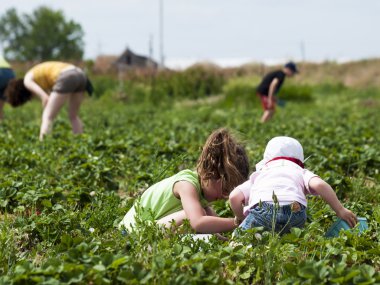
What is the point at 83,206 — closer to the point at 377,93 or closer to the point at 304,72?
the point at 377,93

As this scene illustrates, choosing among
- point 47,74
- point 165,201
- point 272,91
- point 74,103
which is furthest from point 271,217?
point 272,91

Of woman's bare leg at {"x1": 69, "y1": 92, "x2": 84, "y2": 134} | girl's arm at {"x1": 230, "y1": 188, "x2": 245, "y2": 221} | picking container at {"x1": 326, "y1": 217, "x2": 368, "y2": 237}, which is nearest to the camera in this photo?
picking container at {"x1": 326, "y1": 217, "x2": 368, "y2": 237}

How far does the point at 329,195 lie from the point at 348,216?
0.22 m

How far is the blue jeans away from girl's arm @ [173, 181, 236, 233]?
0.61ft

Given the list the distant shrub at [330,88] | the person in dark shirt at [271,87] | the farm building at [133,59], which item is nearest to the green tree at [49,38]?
the farm building at [133,59]

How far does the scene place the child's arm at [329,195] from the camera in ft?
11.4

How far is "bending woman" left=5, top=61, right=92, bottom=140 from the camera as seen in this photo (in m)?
7.99

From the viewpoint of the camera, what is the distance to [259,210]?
3.49 metres

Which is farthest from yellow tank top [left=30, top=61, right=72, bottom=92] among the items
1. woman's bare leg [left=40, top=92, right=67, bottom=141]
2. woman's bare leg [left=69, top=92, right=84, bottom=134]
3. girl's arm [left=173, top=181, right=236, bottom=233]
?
girl's arm [left=173, top=181, right=236, bottom=233]

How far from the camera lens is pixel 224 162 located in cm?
386

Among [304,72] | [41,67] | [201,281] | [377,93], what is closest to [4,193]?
[201,281]

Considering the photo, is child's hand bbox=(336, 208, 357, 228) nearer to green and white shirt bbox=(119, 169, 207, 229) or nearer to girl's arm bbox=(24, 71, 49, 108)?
green and white shirt bbox=(119, 169, 207, 229)

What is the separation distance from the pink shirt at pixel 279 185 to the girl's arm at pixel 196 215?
0.57ft

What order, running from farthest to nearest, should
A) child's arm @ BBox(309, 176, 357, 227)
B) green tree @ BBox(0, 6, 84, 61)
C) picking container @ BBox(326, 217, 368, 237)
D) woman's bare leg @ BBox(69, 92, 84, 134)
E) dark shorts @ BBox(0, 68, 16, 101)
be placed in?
green tree @ BBox(0, 6, 84, 61), dark shorts @ BBox(0, 68, 16, 101), woman's bare leg @ BBox(69, 92, 84, 134), picking container @ BBox(326, 217, 368, 237), child's arm @ BBox(309, 176, 357, 227)
